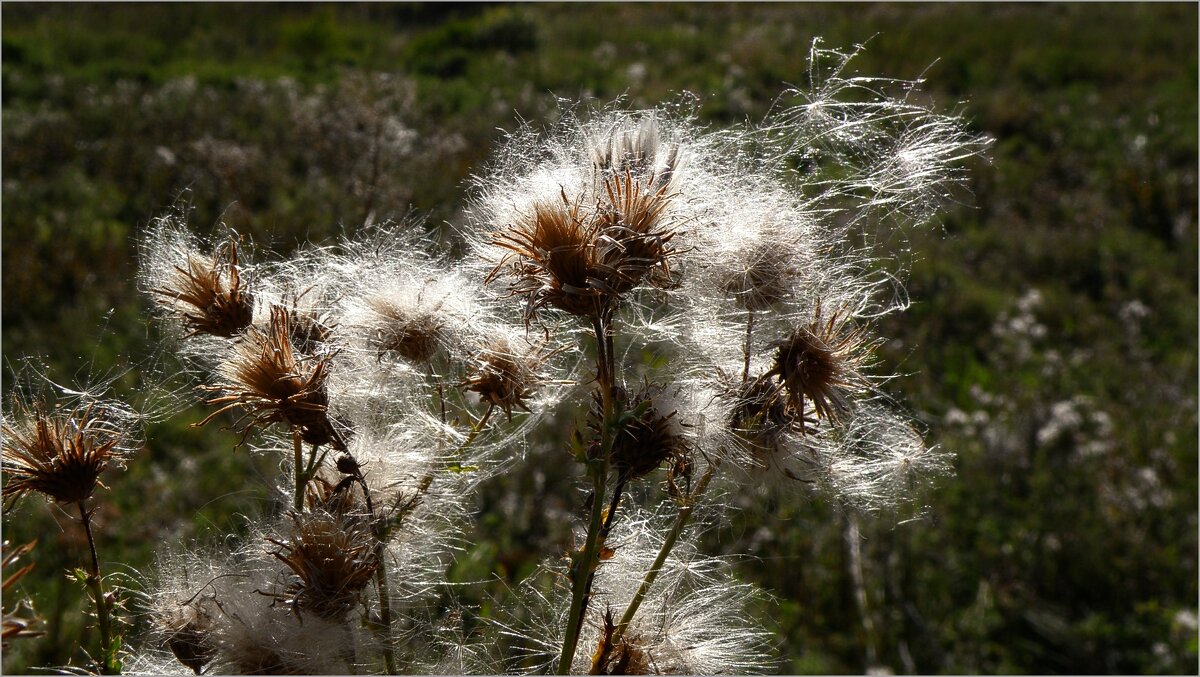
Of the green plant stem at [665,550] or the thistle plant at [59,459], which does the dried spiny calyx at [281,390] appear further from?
the green plant stem at [665,550]

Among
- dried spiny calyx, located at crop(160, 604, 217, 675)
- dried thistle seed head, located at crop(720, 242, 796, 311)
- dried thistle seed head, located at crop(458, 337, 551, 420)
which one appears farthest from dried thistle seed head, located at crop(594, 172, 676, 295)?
dried spiny calyx, located at crop(160, 604, 217, 675)

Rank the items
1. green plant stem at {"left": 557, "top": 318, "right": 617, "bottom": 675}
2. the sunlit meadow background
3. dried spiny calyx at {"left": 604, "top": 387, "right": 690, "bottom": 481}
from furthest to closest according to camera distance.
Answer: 1. the sunlit meadow background
2. dried spiny calyx at {"left": 604, "top": 387, "right": 690, "bottom": 481}
3. green plant stem at {"left": 557, "top": 318, "right": 617, "bottom": 675}

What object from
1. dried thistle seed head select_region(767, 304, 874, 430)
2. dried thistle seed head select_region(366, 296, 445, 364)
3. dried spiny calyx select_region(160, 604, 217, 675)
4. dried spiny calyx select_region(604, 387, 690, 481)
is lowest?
dried spiny calyx select_region(160, 604, 217, 675)

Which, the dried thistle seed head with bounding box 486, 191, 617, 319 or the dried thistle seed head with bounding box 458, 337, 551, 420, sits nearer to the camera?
the dried thistle seed head with bounding box 486, 191, 617, 319

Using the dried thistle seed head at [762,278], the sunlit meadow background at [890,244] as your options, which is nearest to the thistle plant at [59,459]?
the sunlit meadow background at [890,244]

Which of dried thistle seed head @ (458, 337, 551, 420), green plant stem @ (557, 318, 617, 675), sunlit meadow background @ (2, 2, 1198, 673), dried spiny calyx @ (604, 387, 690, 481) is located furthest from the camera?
sunlit meadow background @ (2, 2, 1198, 673)

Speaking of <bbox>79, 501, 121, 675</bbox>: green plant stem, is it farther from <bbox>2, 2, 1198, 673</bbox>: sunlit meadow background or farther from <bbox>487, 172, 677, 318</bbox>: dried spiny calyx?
<bbox>487, 172, 677, 318</bbox>: dried spiny calyx

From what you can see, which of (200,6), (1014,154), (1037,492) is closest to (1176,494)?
(1037,492)

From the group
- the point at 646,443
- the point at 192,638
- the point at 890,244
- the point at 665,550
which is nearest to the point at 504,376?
the point at 646,443
